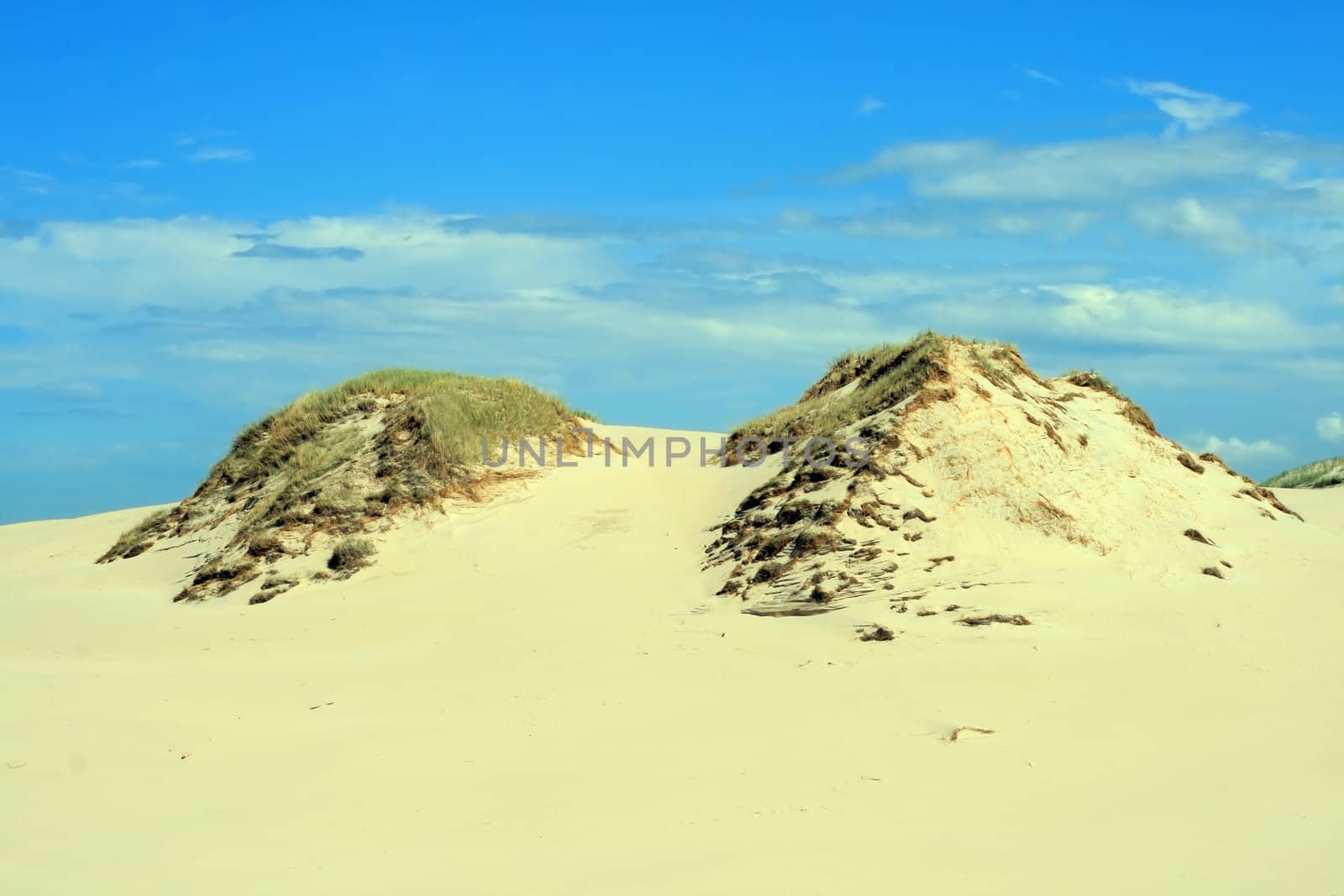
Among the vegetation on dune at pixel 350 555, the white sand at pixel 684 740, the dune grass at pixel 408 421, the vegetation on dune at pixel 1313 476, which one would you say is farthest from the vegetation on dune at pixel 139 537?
the vegetation on dune at pixel 1313 476

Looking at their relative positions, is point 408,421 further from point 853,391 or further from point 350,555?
point 853,391

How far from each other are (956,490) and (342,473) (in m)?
8.90

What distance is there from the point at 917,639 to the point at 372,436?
34.1ft

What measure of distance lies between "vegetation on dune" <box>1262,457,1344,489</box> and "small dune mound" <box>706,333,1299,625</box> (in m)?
8.66

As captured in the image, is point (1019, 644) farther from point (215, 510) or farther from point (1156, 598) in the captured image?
point (215, 510)

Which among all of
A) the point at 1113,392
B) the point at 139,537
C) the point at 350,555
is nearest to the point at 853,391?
the point at 1113,392

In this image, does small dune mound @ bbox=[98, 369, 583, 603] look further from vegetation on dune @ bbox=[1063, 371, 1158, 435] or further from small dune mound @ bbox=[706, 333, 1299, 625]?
vegetation on dune @ bbox=[1063, 371, 1158, 435]

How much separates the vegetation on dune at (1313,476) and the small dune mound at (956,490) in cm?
866

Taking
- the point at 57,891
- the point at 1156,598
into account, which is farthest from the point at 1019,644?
the point at 57,891

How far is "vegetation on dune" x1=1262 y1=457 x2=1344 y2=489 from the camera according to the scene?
23203 millimetres

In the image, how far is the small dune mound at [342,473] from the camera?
619 inches

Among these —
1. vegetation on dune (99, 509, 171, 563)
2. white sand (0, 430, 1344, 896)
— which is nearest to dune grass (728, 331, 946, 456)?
white sand (0, 430, 1344, 896)

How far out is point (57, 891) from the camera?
235 inches

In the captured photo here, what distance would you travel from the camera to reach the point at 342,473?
1716 cm
